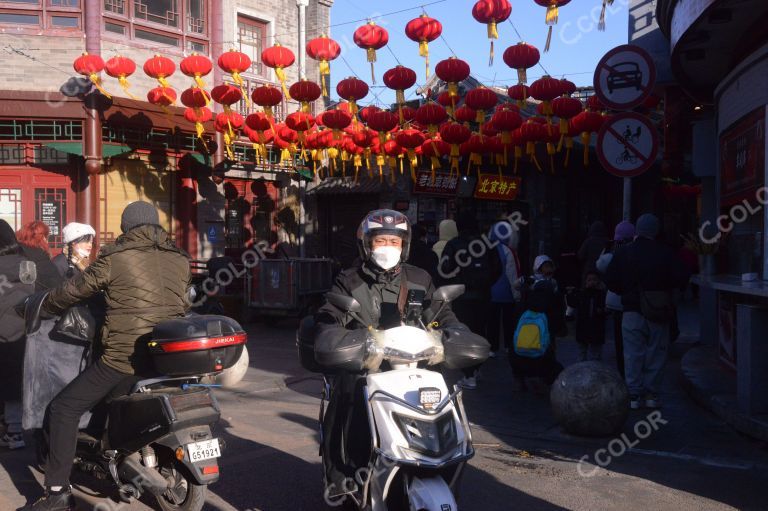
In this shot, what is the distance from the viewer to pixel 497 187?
22.2 meters

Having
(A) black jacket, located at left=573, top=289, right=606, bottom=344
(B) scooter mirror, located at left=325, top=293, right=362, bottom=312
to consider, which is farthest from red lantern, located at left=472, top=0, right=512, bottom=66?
(B) scooter mirror, located at left=325, top=293, right=362, bottom=312

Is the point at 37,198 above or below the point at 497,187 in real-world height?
below

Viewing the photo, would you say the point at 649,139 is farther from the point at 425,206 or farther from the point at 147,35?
the point at 425,206

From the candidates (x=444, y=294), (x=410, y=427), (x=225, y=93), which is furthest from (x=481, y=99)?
(x=410, y=427)

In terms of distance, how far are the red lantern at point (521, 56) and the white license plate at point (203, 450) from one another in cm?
871

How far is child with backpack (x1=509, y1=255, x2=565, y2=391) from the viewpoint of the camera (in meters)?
8.34

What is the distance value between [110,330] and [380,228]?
1.69m

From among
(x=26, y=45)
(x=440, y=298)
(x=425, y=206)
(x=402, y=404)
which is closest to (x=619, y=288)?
(x=440, y=298)

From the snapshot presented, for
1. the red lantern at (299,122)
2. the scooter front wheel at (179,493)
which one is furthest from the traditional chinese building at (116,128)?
the scooter front wheel at (179,493)

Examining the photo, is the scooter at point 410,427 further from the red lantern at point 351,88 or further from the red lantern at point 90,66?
the red lantern at point 90,66

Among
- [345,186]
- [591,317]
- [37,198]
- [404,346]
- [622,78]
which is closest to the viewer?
[404,346]

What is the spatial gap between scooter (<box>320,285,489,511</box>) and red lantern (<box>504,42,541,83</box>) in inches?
341

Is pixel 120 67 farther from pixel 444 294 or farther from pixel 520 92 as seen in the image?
pixel 444 294

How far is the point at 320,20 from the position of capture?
70.5 feet
